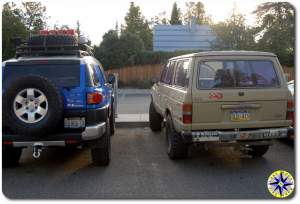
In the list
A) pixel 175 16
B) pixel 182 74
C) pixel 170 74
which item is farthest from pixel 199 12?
pixel 182 74

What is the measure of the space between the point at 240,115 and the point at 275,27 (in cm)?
1873

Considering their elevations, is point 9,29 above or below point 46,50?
above

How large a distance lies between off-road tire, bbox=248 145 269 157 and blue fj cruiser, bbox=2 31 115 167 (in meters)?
2.74

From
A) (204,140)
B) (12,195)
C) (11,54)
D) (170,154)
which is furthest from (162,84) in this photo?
(11,54)

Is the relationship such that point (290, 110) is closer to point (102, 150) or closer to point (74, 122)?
point (102, 150)

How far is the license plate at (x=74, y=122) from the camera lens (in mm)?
5098

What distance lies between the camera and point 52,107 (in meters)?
4.80

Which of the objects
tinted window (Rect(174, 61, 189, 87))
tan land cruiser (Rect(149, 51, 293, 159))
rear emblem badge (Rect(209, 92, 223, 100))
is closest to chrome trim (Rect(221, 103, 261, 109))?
tan land cruiser (Rect(149, 51, 293, 159))

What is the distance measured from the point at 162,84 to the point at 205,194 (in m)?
3.58

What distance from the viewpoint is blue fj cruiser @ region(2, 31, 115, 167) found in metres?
4.80

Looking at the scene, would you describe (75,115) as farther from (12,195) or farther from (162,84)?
(162,84)

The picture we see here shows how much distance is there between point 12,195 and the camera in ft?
15.1

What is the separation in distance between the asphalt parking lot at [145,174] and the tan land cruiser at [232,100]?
52 centimetres

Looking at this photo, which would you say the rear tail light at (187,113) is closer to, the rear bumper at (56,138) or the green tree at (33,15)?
the rear bumper at (56,138)
